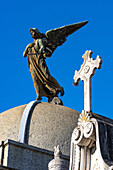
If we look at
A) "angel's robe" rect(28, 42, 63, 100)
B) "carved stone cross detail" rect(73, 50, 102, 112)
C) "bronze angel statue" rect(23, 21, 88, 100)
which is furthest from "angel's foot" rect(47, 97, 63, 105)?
"carved stone cross detail" rect(73, 50, 102, 112)

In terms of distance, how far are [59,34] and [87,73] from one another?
29.0ft

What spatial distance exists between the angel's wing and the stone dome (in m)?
3.00

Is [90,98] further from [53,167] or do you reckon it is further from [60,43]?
[60,43]

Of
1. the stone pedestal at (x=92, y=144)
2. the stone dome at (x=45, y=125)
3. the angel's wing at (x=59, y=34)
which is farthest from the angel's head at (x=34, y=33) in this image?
the stone pedestal at (x=92, y=144)

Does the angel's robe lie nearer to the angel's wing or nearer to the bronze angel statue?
the bronze angel statue

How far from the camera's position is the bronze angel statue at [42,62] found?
816 inches

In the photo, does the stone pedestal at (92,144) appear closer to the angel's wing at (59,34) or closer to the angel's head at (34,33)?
the angel's head at (34,33)

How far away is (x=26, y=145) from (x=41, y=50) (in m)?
5.15

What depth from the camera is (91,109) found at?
1209cm

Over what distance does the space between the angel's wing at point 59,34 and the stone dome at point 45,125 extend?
3001mm

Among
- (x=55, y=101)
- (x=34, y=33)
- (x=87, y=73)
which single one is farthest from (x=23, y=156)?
(x=34, y=33)

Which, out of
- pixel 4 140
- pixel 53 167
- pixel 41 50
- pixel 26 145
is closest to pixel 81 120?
pixel 53 167

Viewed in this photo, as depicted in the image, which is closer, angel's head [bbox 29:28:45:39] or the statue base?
the statue base

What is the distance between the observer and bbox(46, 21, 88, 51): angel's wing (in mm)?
21172
